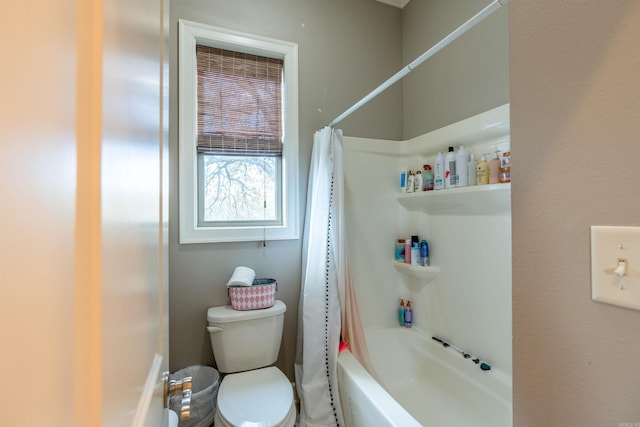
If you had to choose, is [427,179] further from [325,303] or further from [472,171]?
[325,303]

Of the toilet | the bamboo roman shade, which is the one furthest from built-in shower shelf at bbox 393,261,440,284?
the bamboo roman shade

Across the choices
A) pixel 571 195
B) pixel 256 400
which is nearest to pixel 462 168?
pixel 571 195

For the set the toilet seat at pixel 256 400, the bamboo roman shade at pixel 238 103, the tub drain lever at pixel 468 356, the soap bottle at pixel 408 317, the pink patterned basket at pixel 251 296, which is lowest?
the toilet seat at pixel 256 400

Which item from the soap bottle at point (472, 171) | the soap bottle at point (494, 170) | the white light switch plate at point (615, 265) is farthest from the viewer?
the soap bottle at point (472, 171)

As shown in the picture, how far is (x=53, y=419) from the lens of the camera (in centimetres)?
21

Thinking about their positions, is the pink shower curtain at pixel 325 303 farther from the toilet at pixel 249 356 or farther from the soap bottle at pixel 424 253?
the soap bottle at pixel 424 253

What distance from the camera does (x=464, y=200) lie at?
5.65ft

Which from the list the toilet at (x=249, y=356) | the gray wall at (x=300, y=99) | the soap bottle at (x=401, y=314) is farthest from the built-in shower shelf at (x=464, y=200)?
the toilet at (x=249, y=356)

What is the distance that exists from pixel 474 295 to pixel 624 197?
1.41m

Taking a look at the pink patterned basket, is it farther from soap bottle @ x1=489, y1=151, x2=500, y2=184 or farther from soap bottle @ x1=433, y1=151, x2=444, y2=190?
soap bottle @ x1=489, y1=151, x2=500, y2=184

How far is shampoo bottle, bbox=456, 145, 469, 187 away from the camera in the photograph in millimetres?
1676

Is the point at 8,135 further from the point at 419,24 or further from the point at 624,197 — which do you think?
the point at 419,24

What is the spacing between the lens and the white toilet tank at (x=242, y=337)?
60.4 inches

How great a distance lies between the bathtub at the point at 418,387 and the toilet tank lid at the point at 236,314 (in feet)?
1.46
